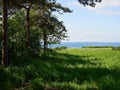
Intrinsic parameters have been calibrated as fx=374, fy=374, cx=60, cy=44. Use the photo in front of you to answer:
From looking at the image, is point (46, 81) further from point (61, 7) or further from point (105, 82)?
point (61, 7)

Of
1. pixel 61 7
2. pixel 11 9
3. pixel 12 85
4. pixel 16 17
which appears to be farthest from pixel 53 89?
pixel 16 17

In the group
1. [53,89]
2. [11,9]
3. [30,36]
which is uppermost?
[11,9]

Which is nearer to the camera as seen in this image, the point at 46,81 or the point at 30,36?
the point at 46,81

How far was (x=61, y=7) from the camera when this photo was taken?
42812 mm

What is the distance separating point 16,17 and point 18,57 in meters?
25.9

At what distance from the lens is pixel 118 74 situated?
18.0 metres

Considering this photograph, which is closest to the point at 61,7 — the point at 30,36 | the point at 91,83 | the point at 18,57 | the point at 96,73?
the point at 30,36

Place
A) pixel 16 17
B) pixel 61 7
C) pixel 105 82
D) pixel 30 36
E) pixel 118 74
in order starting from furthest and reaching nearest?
1. pixel 16 17
2. pixel 61 7
3. pixel 30 36
4. pixel 118 74
5. pixel 105 82

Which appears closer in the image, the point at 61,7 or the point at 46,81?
the point at 46,81

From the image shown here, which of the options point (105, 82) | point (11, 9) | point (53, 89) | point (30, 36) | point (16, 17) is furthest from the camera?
point (16, 17)

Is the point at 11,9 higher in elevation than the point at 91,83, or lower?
higher

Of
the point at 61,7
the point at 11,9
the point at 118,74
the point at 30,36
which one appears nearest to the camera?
the point at 118,74

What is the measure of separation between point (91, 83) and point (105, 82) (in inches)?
22.4

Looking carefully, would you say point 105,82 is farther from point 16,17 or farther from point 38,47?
point 16,17
